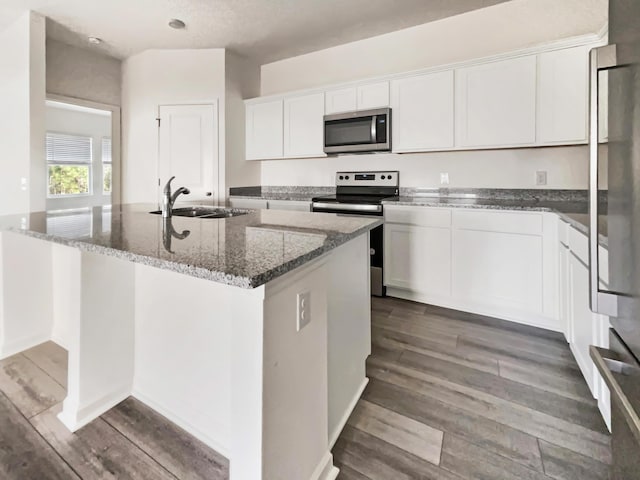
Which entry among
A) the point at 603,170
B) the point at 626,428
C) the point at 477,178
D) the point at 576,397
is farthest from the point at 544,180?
the point at 626,428

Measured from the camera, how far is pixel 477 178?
3.24 meters

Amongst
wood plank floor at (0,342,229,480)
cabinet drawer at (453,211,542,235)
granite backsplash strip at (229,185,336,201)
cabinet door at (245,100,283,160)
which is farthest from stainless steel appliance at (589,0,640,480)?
cabinet door at (245,100,283,160)

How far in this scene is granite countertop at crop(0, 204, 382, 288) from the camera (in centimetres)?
81

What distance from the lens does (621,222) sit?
0.75 m

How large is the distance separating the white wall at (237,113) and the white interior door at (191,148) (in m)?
0.17

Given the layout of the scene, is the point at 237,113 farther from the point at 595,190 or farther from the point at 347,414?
the point at 595,190

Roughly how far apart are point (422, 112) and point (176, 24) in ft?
8.67

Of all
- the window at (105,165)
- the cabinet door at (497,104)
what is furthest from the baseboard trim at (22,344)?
the window at (105,165)

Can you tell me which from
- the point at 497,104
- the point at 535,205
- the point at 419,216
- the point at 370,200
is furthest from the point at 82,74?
the point at 535,205

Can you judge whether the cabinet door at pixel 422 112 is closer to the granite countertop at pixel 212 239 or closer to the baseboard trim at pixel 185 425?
the granite countertop at pixel 212 239

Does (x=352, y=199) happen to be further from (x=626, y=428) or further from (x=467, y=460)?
(x=626, y=428)

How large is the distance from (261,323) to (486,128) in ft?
9.26

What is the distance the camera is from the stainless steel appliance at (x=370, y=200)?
3.18m

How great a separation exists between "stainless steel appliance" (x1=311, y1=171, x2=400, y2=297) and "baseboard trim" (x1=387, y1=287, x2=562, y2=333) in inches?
8.9
